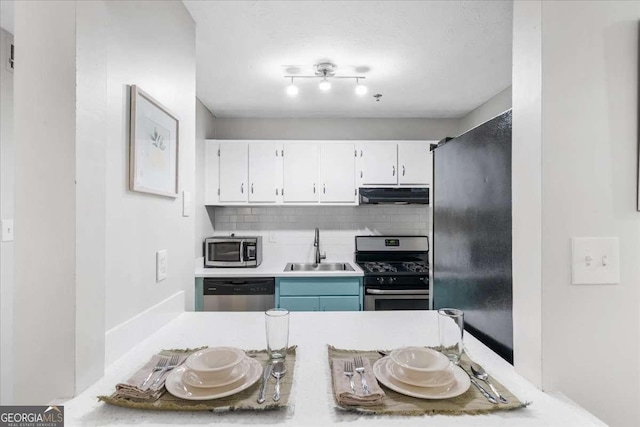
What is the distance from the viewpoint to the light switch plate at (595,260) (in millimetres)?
826

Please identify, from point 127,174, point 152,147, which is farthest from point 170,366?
point 152,147

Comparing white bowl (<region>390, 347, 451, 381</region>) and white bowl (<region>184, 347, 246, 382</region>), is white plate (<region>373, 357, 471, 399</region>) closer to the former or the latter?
white bowl (<region>390, 347, 451, 381</region>)

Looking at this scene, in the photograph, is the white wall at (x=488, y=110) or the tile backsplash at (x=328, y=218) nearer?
the white wall at (x=488, y=110)

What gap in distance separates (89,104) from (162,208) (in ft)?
1.88

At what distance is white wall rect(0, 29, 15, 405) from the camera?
1.85m

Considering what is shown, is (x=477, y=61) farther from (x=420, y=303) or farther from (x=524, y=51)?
(x=420, y=303)

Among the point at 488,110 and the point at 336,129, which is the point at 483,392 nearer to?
the point at 488,110

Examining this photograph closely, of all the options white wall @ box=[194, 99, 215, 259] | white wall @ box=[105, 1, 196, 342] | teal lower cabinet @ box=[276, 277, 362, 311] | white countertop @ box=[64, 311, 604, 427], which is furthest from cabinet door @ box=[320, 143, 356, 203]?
white countertop @ box=[64, 311, 604, 427]

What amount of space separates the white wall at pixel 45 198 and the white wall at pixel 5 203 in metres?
1.47

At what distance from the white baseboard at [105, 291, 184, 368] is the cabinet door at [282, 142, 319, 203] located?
6.32 feet

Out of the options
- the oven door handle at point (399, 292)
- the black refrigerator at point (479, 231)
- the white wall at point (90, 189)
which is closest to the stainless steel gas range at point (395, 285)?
the oven door handle at point (399, 292)

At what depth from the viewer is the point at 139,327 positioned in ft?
3.74

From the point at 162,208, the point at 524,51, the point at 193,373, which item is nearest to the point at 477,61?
the point at 524,51

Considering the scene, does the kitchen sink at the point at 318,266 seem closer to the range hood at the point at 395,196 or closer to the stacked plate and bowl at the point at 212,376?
the range hood at the point at 395,196
